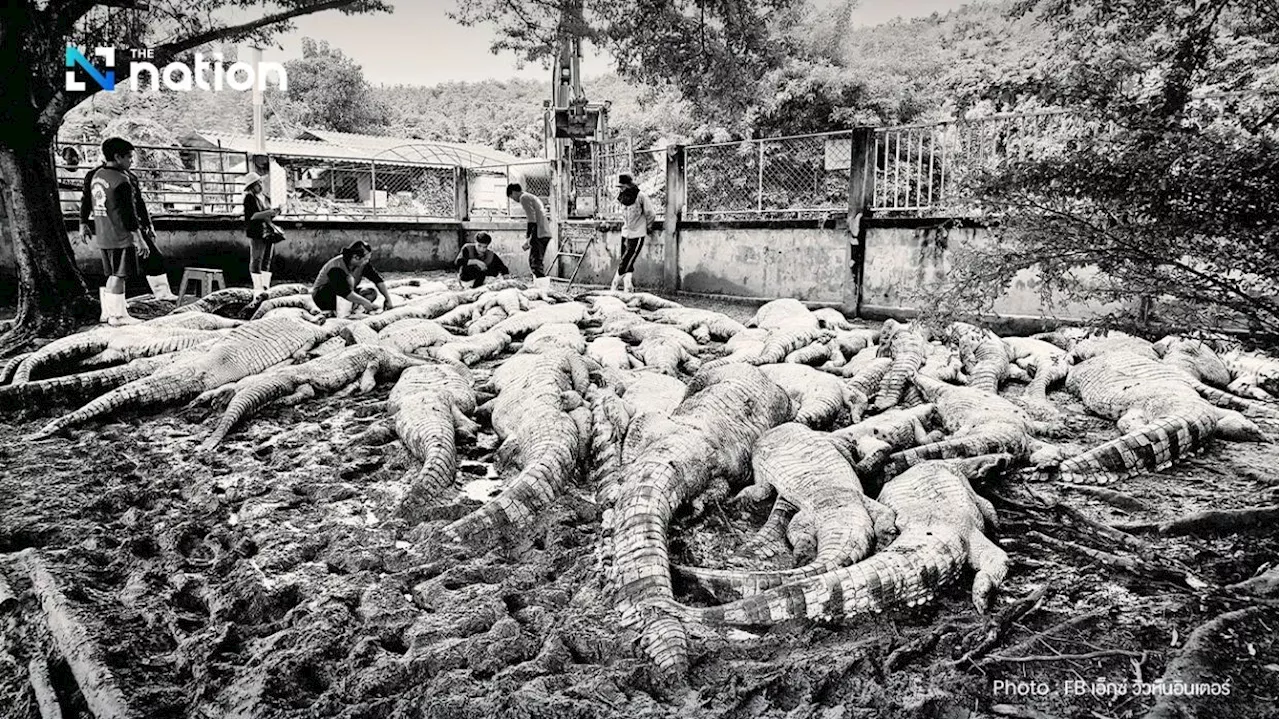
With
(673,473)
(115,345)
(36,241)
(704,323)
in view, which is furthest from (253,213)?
(673,473)

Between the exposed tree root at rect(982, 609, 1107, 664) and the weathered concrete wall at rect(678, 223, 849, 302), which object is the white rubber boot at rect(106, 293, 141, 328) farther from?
the exposed tree root at rect(982, 609, 1107, 664)

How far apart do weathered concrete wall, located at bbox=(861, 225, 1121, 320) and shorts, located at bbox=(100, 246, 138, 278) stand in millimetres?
10023

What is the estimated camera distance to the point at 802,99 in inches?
892

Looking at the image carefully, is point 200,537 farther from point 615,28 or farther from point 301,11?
point 615,28

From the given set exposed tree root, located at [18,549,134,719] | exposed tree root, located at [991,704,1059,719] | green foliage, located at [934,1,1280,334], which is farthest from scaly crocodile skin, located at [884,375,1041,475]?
exposed tree root, located at [18,549,134,719]

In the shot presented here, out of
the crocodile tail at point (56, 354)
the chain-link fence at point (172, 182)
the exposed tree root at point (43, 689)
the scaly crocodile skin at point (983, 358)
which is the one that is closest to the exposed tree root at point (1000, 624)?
the exposed tree root at point (43, 689)

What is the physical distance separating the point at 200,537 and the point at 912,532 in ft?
12.3

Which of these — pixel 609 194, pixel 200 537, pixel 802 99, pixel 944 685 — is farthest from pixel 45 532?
pixel 802 99

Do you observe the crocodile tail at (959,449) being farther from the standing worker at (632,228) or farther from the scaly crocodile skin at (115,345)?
the standing worker at (632,228)

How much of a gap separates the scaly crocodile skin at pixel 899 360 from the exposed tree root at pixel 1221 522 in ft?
8.87

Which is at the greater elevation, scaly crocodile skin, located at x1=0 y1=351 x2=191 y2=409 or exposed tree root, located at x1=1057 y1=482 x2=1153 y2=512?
scaly crocodile skin, located at x1=0 y1=351 x2=191 y2=409

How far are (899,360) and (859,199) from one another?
14.8 feet

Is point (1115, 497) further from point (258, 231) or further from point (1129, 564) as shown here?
point (258, 231)

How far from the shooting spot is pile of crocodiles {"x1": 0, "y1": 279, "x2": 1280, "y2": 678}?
11.5ft
